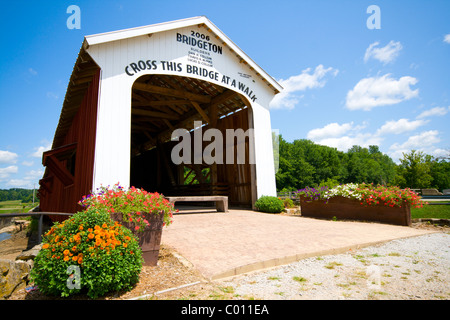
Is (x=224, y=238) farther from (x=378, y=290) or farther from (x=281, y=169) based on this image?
(x=281, y=169)

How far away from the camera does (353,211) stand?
7629mm

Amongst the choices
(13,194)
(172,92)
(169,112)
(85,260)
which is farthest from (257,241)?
(13,194)

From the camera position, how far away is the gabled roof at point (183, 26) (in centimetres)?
671

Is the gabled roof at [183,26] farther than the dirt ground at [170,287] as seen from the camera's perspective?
Yes

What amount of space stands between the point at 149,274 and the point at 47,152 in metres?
5.93

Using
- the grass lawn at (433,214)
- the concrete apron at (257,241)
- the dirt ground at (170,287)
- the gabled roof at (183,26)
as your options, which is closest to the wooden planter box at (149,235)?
the dirt ground at (170,287)

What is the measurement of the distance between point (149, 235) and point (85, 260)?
3.60ft

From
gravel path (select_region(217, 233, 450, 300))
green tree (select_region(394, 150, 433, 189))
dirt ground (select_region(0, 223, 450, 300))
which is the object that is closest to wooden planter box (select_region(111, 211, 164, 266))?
dirt ground (select_region(0, 223, 450, 300))

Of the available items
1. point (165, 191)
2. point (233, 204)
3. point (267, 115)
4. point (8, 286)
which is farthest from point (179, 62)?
point (165, 191)

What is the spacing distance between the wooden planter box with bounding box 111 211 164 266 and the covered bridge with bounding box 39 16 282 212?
339 centimetres

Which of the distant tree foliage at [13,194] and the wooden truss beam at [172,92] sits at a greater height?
the wooden truss beam at [172,92]

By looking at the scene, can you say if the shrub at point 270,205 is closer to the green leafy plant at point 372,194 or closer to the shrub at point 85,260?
the green leafy plant at point 372,194

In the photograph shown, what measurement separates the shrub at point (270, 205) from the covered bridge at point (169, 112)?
1.82 feet

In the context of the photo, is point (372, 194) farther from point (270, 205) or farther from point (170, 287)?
point (170, 287)
